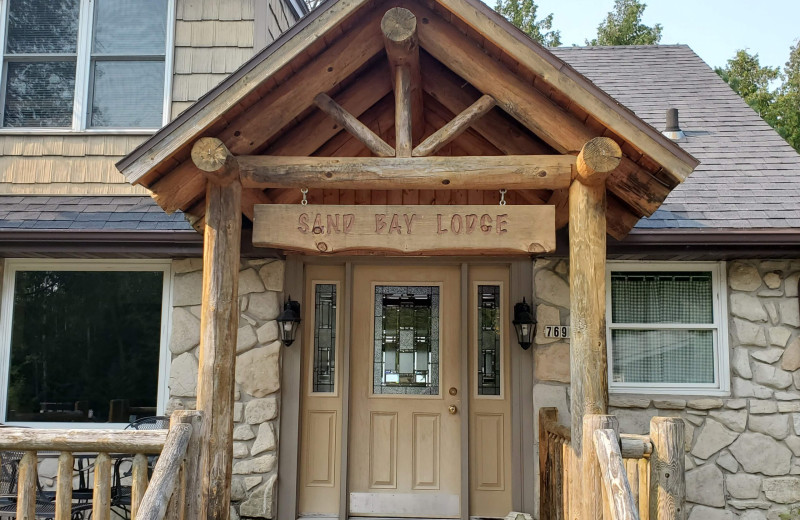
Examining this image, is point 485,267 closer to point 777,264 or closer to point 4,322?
point 777,264

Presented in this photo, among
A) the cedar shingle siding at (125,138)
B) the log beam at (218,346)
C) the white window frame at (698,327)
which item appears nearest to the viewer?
the log beam at (218,346)

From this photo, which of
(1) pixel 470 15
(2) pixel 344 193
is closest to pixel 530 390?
(2) pixel 344 193

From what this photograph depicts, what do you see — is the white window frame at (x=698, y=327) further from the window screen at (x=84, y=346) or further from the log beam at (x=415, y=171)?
the window screen at (x=84, y=346)

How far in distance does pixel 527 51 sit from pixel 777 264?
122 inches

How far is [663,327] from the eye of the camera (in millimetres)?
5777

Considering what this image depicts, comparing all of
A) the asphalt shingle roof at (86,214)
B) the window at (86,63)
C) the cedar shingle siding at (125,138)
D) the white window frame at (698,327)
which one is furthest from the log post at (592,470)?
the window at (86,63)

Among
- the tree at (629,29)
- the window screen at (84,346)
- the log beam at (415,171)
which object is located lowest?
the window screen at (84,346)

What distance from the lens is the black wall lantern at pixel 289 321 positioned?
557 cm

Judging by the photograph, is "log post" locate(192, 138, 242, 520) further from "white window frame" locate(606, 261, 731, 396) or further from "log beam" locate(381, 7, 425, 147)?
"white window frame" locate(606, 261, 731, 396)

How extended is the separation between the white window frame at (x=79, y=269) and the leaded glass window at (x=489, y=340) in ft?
8.53

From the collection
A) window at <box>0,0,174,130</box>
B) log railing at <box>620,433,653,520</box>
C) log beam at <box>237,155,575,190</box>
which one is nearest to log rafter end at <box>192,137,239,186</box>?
log beam at <box>237,155,575,190</box>

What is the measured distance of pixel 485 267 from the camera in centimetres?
596

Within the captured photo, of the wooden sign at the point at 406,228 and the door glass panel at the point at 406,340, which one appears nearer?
the wooden sign at the point at 406,228

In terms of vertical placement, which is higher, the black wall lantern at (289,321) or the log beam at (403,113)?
the log beam at (403,113)
